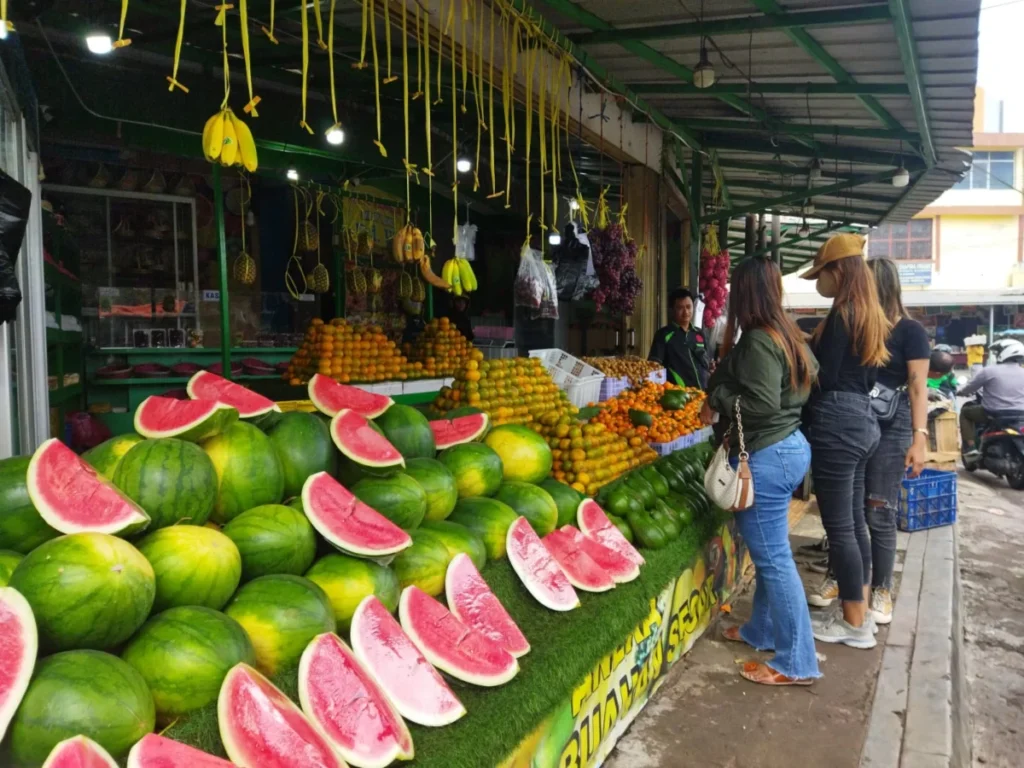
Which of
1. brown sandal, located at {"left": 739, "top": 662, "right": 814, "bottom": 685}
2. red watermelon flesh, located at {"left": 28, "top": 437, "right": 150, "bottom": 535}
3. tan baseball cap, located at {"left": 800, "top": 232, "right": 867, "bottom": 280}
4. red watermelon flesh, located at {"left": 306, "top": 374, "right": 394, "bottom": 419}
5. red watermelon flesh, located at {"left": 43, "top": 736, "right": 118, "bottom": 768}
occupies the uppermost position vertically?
tan baseball cap, located at {"left": 800, "top": 232, "right": 867, "bottom": 280}

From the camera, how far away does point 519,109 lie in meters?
6.51

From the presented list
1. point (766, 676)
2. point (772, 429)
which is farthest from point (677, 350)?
point (766, 676)

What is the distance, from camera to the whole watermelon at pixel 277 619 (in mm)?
1656

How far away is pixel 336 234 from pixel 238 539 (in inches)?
285

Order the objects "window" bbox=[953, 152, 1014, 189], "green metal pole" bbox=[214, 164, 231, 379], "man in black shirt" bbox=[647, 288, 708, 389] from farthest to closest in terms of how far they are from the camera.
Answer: "window" bbox=[953, 152, 1014, 189] < "man in black shirt" bbox=[647, 288, 708, 389] < "green metal pole" bbox=[214, 164, 231, 379]

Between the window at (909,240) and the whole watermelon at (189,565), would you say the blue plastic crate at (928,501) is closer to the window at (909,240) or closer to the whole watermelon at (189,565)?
the whole watermelon at (189,565)

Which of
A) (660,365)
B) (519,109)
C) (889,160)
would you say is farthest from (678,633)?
(889,160)

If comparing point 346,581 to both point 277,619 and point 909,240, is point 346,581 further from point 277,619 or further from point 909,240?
point 909,240

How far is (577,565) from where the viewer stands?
2.84 m

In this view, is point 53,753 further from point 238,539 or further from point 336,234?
point 336,234

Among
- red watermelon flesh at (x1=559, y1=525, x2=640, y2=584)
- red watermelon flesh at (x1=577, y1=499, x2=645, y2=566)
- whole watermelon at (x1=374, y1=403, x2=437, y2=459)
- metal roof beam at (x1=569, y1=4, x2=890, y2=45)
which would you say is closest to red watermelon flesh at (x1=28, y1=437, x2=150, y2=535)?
whole watermelon at (x1=374, y1=403, x2=437, y2=459)

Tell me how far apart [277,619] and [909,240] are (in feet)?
107

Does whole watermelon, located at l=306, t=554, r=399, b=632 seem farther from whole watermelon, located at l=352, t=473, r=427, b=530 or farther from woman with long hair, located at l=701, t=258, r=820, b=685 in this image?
woman with long hair, located at l=701, t=258, r=820, b=685

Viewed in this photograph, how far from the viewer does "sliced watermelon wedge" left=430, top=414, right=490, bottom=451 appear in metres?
2.95
